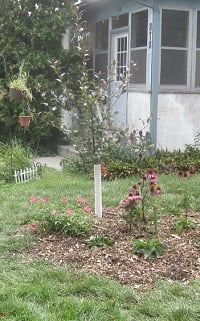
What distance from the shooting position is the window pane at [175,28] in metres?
10.4

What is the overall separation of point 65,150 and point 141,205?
275 inches

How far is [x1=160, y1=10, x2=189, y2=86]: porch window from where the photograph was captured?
411 inches

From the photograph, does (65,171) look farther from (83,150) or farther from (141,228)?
(141,228)

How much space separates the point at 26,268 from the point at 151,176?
1536 millimetres

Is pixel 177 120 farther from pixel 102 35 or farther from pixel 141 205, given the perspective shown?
pixel 141 205

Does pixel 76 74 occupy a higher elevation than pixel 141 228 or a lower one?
higher

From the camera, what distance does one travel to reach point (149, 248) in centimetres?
498

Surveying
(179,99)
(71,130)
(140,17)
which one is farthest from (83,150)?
(140,17)

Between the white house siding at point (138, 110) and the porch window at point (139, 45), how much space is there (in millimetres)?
293

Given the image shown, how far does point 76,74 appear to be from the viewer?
1289 cm

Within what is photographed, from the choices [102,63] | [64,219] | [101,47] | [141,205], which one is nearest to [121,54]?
[102,63]

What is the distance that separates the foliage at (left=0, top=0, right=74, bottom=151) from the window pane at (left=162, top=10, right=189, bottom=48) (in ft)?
9.64

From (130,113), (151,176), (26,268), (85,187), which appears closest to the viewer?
(26,268)

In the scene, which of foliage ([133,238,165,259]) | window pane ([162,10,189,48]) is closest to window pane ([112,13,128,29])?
window pane ([162,10,189,48])
